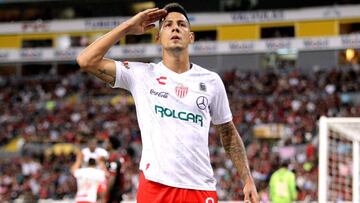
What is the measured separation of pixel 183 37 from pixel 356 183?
8610 millimetres

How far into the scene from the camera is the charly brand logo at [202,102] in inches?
173

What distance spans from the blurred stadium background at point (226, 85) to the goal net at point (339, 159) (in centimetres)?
840

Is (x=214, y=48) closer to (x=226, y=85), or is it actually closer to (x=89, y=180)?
(x=226, y=85)

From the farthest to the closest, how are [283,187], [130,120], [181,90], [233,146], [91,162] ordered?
[130,120]
[283,187]
[91,162]
[233,146]
[181,90]

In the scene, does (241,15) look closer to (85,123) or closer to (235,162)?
(85,123)

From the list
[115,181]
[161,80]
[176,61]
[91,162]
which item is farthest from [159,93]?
[91,162]

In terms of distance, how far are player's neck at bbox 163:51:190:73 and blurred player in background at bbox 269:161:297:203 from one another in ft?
34.7

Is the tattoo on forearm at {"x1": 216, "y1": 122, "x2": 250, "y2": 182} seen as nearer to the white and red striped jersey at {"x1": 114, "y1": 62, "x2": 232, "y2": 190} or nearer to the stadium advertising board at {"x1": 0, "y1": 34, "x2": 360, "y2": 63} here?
the white and red striped jersey at {"x1": 114, "y1": 62, "x2": 232, "y2": 190}

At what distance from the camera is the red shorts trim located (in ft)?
14.1

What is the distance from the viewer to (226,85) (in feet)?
107

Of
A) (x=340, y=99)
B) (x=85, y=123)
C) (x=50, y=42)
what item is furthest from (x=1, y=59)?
(x=340, y=99)

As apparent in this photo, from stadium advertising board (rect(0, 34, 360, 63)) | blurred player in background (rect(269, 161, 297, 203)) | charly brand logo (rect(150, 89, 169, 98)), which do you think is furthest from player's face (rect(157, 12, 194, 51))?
stadium advertising board (rect(0, 34, 360, 63))

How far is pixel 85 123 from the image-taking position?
31.9m

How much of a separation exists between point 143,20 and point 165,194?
1.04 meters
